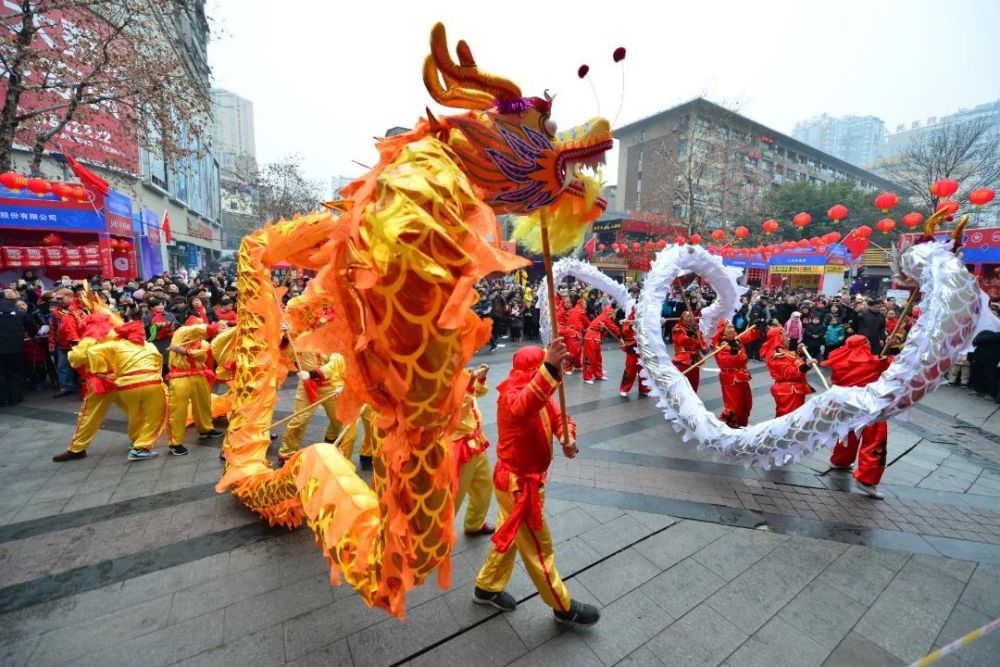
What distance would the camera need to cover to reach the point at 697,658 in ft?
7.95

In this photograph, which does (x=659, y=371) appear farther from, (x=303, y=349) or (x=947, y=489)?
(x=303, y=349)

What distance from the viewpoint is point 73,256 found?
11.5 metres

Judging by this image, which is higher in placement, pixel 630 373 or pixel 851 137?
pixel 851 137

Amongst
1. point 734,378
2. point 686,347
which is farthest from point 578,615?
point 686,347

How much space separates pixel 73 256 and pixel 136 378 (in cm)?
1026

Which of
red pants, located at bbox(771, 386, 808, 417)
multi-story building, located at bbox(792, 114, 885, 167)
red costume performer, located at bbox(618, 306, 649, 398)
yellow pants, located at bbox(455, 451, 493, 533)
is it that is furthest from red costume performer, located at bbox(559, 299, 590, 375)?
multi-story building, located at bbox(792, 114, 885, 167)

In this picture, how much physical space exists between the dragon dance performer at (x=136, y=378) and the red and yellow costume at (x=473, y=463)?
146 inches

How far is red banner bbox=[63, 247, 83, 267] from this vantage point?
37.5 feet

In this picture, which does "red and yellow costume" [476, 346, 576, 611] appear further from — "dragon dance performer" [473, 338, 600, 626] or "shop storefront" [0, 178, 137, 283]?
"shop storefront" [0, 178, 137, 283]

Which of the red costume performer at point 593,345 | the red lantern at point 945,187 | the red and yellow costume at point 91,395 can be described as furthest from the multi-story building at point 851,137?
the red and yellow costume at point 91,395

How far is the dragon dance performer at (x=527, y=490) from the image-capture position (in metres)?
2.39

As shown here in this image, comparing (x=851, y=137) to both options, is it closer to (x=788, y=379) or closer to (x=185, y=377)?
(x=788, y=379)

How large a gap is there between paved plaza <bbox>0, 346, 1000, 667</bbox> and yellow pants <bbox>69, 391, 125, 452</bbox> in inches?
8.2

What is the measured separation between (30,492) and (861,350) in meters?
7.96
